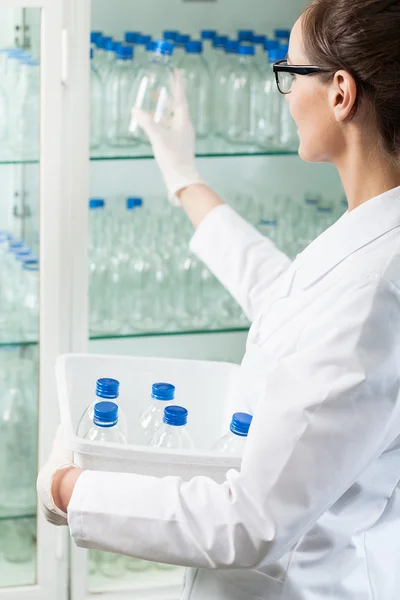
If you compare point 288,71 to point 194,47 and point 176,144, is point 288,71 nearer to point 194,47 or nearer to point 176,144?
point 176,144

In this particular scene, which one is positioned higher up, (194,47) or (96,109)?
(194,47)

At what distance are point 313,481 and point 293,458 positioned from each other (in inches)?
1.6

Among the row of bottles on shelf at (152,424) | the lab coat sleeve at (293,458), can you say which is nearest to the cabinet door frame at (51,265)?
the row of bottles on shelf at (152,424)

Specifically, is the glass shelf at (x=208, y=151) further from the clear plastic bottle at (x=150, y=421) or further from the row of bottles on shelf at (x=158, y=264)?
the clear plastic bottle at (x=150, y=421)

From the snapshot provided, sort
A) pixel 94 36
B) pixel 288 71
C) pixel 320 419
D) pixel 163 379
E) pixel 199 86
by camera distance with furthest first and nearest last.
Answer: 1. pixel 199 86
2. pixel 94 36
3. pixel 163 379
4. pixel 288 71
5. pixel 320 419

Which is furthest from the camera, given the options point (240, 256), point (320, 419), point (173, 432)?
point (240, 256)

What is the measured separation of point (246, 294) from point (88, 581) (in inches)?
34.2

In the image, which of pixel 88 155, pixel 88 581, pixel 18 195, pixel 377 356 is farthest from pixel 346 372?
pixel 88 581

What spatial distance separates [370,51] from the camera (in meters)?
1.23

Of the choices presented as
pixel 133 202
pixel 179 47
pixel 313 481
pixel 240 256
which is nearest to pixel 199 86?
pixel 179 47

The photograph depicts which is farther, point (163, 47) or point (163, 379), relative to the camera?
point (163, 47)

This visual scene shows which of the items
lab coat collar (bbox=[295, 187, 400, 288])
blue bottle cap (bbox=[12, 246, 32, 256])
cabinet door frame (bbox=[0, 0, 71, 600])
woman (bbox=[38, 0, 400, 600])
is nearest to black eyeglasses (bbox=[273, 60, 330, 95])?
woman (bbox=[38, 0, 400, 600])

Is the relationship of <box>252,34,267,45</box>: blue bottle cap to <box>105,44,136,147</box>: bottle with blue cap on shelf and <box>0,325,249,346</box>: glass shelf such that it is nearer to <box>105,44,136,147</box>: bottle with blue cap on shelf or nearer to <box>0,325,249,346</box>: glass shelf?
<box>105,44,136,147</box>: bottle with blue cap on shelf

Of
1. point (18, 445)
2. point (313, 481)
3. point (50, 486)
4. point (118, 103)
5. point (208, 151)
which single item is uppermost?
point (118, 103)
